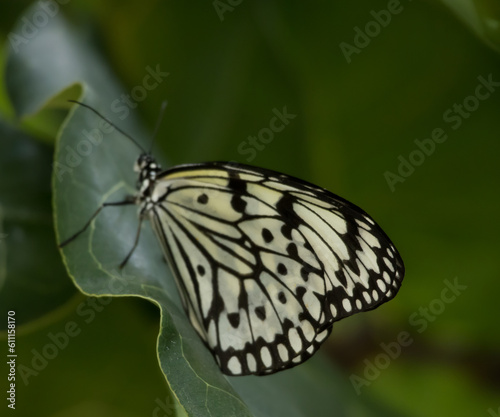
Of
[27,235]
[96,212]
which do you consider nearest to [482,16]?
[96,212]

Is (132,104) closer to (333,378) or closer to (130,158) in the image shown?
(130,158)

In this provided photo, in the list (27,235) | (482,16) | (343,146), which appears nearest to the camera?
(482,16)

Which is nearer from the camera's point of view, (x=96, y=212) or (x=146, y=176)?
(x=96, y=212)

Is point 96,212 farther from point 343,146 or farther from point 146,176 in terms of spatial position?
point 343,146

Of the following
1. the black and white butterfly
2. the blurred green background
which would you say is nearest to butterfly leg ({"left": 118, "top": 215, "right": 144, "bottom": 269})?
the black and white butterfly

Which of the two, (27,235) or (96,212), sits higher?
(96,212)

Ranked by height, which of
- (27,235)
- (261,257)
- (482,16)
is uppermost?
(482,16)

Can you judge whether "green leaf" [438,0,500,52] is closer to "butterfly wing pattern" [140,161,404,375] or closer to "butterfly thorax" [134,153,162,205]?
"butterfly wing pattern" [140,161,404,375]

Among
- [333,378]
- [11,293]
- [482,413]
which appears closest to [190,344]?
[11,293]
